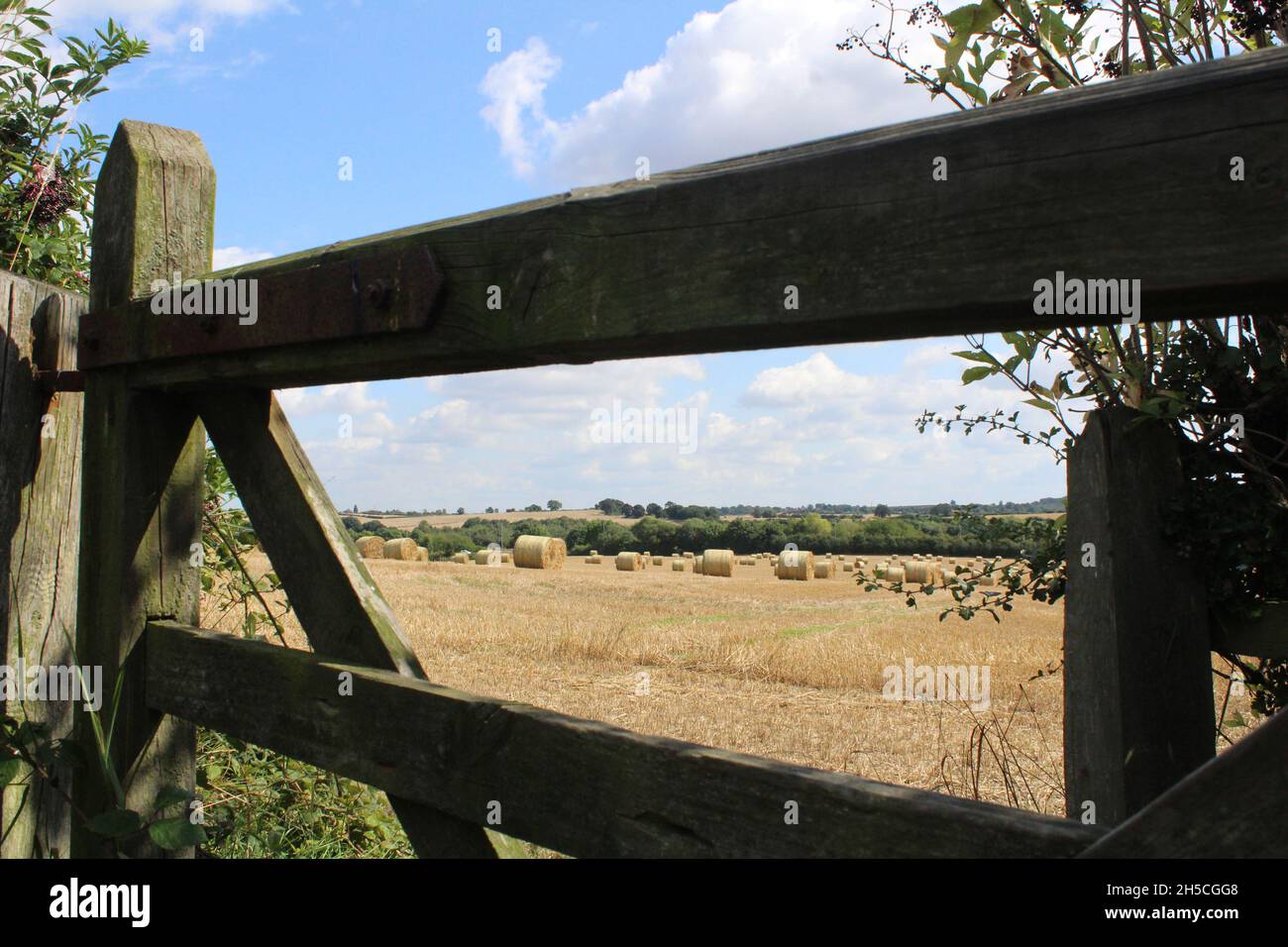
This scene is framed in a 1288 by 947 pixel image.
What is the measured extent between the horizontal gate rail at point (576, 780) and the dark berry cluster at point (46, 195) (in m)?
2.43

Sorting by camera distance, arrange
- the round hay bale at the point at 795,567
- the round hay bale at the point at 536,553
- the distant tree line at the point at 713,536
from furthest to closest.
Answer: the distant tree line at the point at 713,536
the round hay bale at the point at 795,567
the round hay bale at the point at 536,553

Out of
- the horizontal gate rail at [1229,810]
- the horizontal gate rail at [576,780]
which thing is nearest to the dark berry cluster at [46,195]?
the horizontal gate rail at [576,780]

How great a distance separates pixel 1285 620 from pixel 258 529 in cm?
221

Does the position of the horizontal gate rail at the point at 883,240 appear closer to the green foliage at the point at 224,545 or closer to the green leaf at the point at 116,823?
the green leaf at the point at 116,823

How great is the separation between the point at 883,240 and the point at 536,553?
29.5 m

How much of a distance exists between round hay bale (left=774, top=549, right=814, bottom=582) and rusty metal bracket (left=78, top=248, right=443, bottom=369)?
94.6ft

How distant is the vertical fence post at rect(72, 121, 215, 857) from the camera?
7.27 ft

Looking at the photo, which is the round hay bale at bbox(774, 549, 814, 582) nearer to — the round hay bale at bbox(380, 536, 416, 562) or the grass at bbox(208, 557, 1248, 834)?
the grass at bbox(208, 557, 1248, 834)

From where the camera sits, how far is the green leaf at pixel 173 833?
188 centimetres

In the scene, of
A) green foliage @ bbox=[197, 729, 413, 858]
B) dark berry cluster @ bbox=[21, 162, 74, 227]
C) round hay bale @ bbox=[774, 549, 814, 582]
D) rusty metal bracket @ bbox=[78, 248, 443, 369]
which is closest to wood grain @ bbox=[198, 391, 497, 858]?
rusty metal bracket @ bbox=[78, 248, 443, 369]
